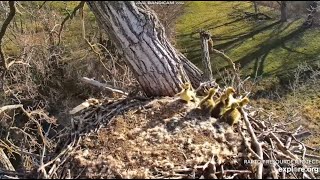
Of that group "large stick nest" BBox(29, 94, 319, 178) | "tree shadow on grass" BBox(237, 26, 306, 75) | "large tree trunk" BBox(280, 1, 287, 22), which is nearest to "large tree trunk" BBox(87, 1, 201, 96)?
"large stick nest" BBox(29, 94, 319, 178)

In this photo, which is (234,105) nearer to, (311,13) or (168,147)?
(168,147)

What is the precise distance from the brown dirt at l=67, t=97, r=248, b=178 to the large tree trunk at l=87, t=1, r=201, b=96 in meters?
0.18

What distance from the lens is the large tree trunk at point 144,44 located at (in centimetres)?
238

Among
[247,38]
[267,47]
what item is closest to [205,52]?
[267,47]

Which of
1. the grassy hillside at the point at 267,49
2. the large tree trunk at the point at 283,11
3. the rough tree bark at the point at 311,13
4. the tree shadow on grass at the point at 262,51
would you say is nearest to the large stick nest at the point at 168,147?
the grassy hillside at the point at 267,49

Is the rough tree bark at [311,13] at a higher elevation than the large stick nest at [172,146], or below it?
higher

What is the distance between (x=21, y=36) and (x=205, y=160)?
6126 mm

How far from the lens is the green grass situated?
8.35m

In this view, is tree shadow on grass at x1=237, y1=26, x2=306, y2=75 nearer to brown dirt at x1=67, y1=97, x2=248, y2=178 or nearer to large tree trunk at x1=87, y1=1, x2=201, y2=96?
large tree trunk at x1=87, y1=1, x2=201, y2=96

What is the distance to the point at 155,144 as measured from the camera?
2.17m

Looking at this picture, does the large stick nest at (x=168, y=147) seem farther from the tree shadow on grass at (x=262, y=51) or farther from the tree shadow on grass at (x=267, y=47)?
the tree shadow on grass at (x=267, y=47)

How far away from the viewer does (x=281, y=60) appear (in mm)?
8508

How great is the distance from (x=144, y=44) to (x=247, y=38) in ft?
24.7

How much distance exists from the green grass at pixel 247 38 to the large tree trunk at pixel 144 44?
5.38 metres
